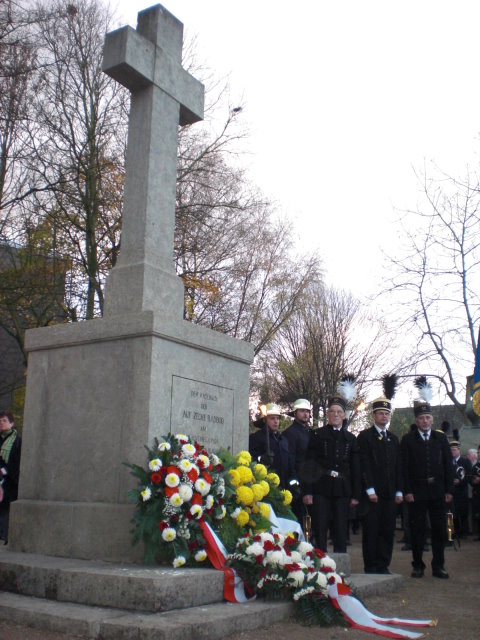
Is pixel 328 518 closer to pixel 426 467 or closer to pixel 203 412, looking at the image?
pixel 426 467

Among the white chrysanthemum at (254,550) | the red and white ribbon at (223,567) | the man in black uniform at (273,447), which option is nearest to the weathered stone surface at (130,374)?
the red and white ribbon at (223,567)

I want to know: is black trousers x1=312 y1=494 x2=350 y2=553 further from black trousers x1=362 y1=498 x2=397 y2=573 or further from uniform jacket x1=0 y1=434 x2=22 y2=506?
uniform jacket x1=0 y1=434 x2=22 y2=506

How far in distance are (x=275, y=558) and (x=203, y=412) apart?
1.93m

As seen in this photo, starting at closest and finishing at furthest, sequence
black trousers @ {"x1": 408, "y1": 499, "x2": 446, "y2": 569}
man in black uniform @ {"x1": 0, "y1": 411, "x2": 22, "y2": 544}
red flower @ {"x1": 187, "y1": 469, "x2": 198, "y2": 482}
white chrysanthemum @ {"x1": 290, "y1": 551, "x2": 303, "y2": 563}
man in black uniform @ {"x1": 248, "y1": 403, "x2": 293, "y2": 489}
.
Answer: white chrysanthemum @ {"x1": 290, "y1": 551, "x2": 303, "y2": 563} → red flower @ {"x1": 187, "y1": 469, "x2": 198, "y2": 482} → black trousers @ {"x1": 408, "y1": 499, "x2": 446, "y2": 569} → man in black uniform @ {"x1": 0, "y1": 411, "x2": 22, "y2": 544} → man in black uniform @ {"x1": 248, "y1": 403, "x2": 293, "y2": 489}

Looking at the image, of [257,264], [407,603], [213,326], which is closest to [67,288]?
[213,326]

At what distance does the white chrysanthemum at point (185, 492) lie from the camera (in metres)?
5.84

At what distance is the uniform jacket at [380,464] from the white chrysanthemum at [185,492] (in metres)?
3.35

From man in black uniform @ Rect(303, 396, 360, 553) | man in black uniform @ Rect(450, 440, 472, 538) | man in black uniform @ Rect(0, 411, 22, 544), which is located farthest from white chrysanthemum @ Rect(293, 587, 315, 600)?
man in black uniform @ Rect(450, 440, 472, 538)

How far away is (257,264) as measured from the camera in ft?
80.6

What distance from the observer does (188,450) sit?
20.3ft

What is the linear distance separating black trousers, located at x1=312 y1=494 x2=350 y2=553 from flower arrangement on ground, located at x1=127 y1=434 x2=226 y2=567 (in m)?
2.78

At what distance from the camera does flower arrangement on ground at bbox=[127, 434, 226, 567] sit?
5730mm

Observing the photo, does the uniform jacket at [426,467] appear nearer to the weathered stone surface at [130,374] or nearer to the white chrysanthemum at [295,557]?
the weathered stone surface at [130,374]

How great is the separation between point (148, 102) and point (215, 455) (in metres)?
3.82
